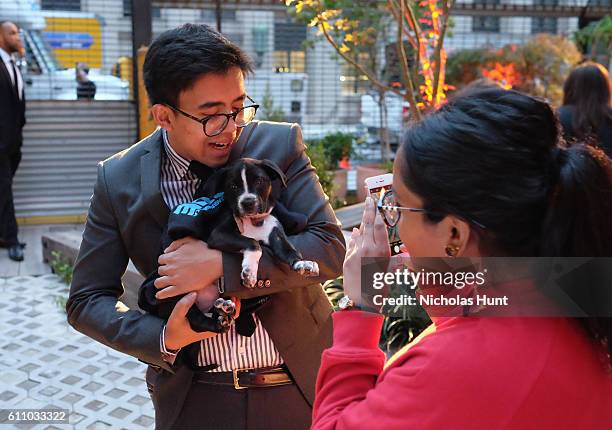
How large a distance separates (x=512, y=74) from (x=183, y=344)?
1078 cm

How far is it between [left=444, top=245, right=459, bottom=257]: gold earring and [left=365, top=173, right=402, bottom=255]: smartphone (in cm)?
15

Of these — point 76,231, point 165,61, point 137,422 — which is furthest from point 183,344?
point 76,231

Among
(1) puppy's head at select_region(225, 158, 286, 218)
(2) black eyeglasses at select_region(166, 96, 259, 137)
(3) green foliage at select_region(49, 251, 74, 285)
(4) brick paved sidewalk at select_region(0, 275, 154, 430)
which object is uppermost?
(2) black eyeglasses at select_region(166, 96, 259, 137)

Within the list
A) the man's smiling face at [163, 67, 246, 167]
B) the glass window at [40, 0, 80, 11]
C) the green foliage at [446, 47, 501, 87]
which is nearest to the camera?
the man's smiling face at [163, 67, 246, 167]

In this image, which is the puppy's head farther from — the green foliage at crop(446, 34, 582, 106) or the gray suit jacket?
the green foliage at crop(446, 34, 582, 106)

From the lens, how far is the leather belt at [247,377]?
201cm

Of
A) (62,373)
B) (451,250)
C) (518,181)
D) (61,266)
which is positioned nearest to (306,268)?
(451,250)

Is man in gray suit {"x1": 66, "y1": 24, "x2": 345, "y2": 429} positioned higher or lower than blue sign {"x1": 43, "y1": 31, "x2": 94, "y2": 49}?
lower

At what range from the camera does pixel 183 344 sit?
74.6 inches

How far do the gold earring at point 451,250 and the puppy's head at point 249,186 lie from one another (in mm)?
702

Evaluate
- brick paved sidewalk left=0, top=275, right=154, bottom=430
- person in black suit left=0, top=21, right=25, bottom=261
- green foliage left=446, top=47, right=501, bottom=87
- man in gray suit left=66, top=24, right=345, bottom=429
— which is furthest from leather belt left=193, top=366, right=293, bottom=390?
green foliage left=446, top=47, right=501, bottom=87

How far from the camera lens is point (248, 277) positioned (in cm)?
189

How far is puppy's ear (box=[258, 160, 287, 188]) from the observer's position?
2016 millimetres

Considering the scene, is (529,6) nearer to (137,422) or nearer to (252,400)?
(137,422)
